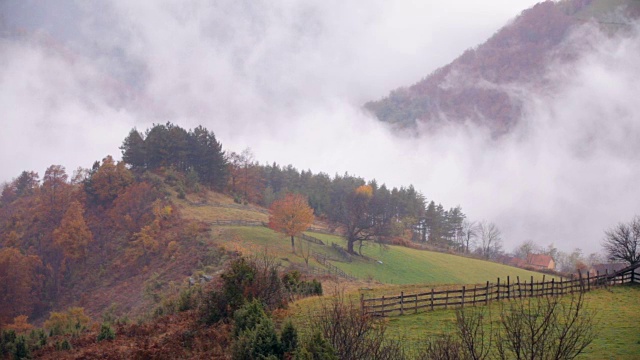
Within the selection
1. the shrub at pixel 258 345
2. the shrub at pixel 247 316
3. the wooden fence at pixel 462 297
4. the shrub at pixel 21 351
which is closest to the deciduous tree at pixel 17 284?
the shrub at pixel 21 351

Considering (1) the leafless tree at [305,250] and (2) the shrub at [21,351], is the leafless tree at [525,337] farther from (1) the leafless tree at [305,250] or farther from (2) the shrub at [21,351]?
(1) the leafless tree at [305,250]

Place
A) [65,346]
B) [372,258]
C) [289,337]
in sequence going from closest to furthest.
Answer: [289,337], [65,346], [372,258]

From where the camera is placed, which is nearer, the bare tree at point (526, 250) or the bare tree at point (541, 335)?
the bare tree at point (541, 335)

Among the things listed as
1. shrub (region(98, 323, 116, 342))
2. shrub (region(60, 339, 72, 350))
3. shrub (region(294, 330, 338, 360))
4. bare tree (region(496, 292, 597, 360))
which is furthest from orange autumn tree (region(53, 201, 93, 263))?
shrub (region(294, 330, 338, 360))

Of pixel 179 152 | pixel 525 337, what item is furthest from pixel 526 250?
pixel 525 337

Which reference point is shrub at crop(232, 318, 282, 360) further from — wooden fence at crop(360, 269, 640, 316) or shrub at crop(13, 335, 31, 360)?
shrub at crop(13, 335, 31, 360)

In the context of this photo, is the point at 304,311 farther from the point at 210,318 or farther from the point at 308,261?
the point at 308,261

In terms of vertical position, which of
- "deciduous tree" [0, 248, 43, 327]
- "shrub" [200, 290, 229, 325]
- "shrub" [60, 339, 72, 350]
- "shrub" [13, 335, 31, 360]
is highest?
"shrub" [200, 290, 229, 325]

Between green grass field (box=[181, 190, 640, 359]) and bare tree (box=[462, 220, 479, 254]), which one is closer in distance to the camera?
green grass field (box=[181, 190, 640, 359])

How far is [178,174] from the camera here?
8425cm

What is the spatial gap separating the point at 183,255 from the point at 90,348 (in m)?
33.5

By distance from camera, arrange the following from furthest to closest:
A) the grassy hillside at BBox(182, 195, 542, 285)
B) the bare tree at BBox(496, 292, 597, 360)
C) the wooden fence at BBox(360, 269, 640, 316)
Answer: the grassy hillside at BBox(182, 195, 542, 285) → the wooden fence at BBox(360, 269, 640, 316) → the bare tree at BBox(496, 292, 597, 360)

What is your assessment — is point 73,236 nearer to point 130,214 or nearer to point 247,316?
point 130,214

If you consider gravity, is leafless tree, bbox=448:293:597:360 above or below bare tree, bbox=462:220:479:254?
below
